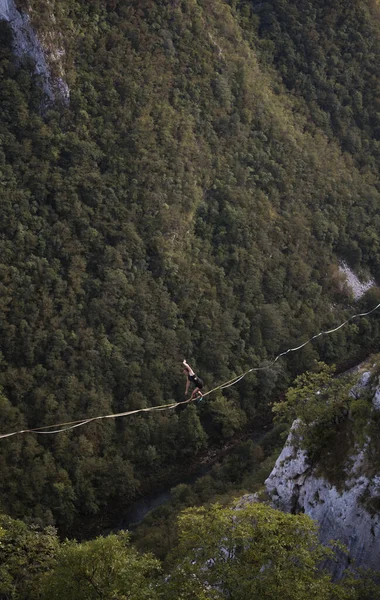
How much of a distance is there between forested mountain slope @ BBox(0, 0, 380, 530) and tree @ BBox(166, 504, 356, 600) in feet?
71.8

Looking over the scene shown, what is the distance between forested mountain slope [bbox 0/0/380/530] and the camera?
41.5 metres

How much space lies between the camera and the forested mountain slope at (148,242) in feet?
136

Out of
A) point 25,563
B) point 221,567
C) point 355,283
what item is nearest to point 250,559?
point 221,567

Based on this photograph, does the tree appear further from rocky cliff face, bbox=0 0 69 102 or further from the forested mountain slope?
rocky cliff face, bbox=0 0 69 102

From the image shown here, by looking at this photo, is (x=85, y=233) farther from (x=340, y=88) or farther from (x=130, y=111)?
(x=340, y=88)

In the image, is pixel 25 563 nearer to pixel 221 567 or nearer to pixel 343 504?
pixel 221 567

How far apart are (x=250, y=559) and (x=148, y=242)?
30.1m

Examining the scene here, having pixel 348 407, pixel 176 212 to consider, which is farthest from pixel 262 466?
pixel 176 212

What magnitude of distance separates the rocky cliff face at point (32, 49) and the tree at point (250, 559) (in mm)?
33301

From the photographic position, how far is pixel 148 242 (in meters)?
46.7

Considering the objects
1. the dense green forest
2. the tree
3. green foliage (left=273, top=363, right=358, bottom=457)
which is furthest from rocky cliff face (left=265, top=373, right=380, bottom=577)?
the tree

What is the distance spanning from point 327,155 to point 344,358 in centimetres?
1855

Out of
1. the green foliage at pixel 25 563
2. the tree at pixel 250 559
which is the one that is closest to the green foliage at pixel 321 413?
the tree at pixel 250 559

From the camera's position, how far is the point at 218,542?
19.4 metres
